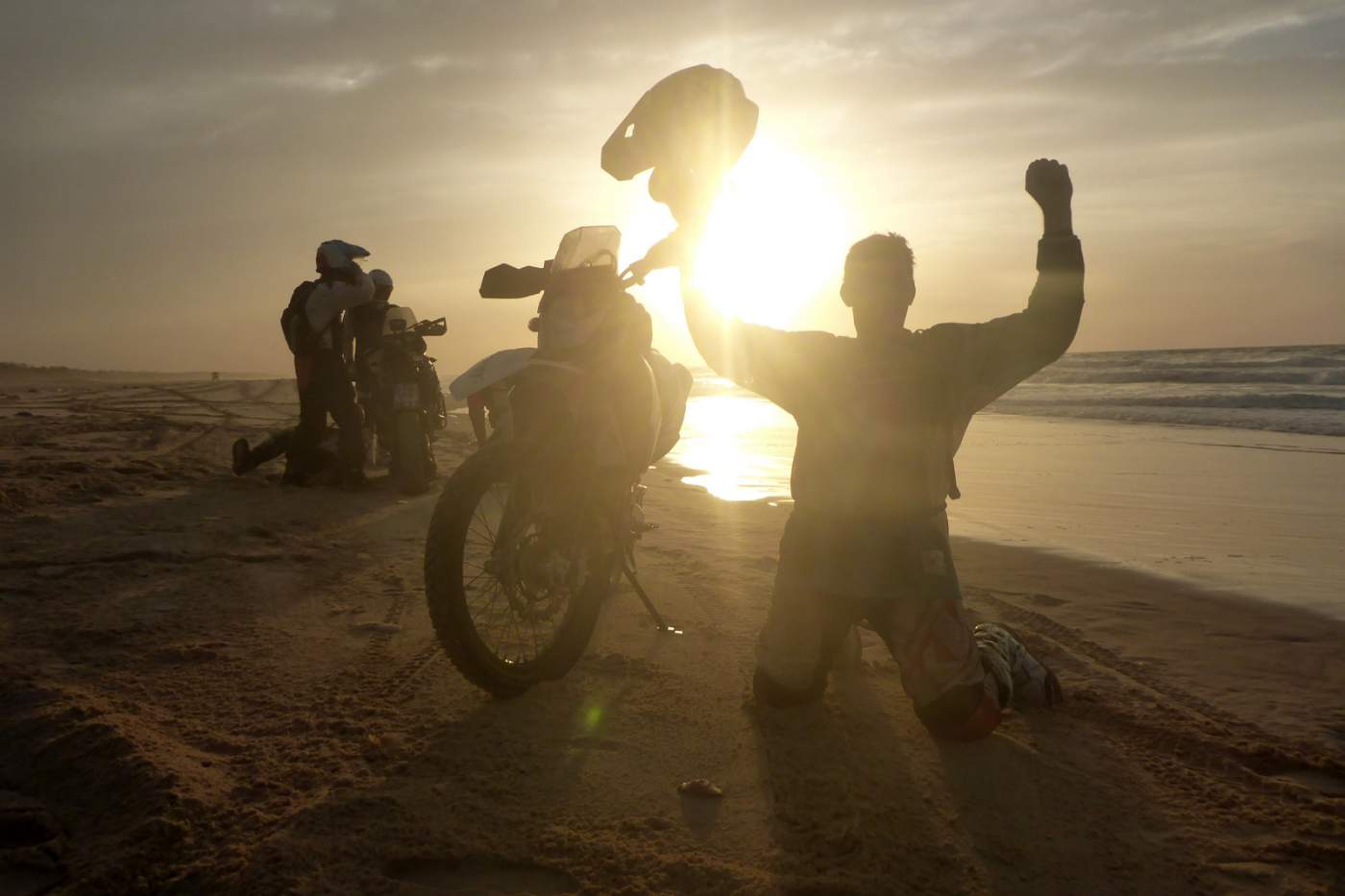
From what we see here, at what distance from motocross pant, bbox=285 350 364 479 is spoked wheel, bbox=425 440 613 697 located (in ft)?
13.6

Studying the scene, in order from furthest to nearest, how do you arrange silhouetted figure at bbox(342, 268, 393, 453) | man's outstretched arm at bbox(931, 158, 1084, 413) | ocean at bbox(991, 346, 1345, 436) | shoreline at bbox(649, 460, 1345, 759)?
ocean at bbox(991, 346, 1345, 436) → silhouetted figure at bbox(342, 268, 393, 453) → shoreline at bbox(649, 460, 1345, 759) → man's outstretched arm at bbox(931, 158, 1084, 413)

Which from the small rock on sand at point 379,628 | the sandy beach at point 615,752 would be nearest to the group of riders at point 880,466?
the sandy beach at point 615,752

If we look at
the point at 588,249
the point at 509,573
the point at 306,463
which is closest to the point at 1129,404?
the point at 306,463

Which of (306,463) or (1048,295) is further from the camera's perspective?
(306,463)

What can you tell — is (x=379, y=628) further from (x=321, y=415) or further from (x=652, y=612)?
(x=321, y=415)

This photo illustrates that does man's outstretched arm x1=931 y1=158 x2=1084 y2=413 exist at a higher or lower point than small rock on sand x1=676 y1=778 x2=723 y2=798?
higher

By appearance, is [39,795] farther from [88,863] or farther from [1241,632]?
[1241,632]

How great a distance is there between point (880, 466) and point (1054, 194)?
858 mm

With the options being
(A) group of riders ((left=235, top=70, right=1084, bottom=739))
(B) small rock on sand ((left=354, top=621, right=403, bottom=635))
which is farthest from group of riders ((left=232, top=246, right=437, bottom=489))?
(A) group of riders ((left=235, top=70, right=1084, bottom=739))

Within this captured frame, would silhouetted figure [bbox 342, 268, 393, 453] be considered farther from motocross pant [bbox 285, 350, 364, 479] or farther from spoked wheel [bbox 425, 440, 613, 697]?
spoked wheel [bbox 425, 440, 613, 697]

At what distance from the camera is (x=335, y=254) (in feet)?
22.1

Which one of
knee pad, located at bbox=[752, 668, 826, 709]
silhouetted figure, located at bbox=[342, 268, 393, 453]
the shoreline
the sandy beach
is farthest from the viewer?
silhouetted figure, located at bbox=[342, 268, 393, 453]

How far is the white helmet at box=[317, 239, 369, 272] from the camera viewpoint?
22.1ft

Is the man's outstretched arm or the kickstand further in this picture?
the kickstand
